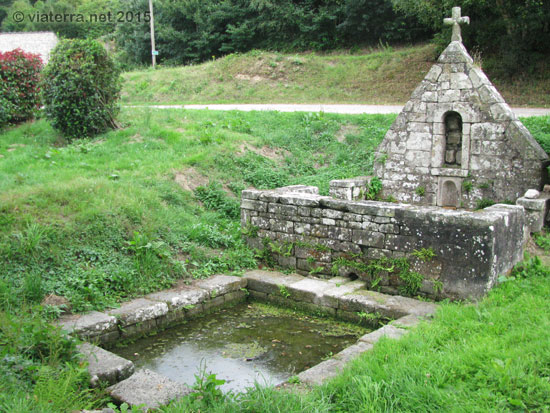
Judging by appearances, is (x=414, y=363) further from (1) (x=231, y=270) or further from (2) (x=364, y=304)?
(1) (x=231, y=270)

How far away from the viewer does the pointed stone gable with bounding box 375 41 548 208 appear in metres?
7.88

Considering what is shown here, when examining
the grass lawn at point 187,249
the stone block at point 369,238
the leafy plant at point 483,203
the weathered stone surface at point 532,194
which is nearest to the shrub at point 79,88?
the grass lawn at point 187,249

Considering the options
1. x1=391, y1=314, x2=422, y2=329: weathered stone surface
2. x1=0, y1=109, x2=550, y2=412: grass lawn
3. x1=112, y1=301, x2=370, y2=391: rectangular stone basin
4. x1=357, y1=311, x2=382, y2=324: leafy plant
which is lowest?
x1=112, y1=301, x2=370, y2=391: rectangular stone basin

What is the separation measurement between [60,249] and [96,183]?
1817 mm

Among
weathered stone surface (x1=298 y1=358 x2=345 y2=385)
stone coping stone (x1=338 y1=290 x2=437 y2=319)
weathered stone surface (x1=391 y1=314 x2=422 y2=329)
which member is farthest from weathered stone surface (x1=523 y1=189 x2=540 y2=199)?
weathered stone surface (x1=298 y1=358 x2=345 y2=385)

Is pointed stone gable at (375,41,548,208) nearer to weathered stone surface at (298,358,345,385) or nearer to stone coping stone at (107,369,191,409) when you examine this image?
weathered stone surface at (298,358,345,385)

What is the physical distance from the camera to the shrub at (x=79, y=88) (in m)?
10.5

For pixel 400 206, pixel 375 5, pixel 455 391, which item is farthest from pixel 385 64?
pixel 455 391

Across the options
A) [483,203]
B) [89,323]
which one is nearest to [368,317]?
[89,323]

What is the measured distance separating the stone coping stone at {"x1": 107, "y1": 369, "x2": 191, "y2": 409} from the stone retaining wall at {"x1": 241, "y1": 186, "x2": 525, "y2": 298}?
3.24m

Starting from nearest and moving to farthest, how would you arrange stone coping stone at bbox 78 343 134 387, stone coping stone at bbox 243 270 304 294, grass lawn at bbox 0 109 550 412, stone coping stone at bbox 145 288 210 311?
1. grass lawn at bbox 0 109 550 412
2. stone coping stone at bbox 78 343 134 387
3. stone coping stone at bbox 145 288 210 311
4. stone coping stone at bbox 243 270 304 294

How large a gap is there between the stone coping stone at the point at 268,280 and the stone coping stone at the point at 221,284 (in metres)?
0.13

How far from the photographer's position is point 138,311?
5.66 m

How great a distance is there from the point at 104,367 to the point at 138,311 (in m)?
1.32
